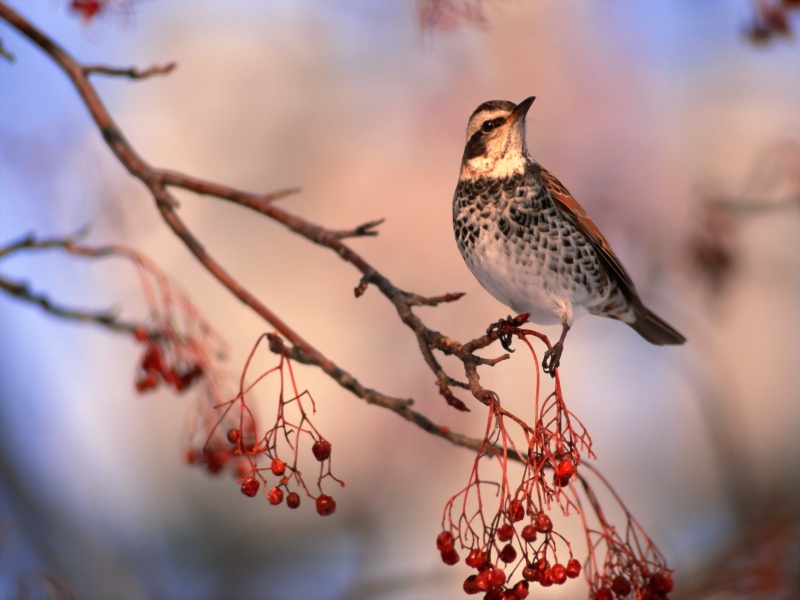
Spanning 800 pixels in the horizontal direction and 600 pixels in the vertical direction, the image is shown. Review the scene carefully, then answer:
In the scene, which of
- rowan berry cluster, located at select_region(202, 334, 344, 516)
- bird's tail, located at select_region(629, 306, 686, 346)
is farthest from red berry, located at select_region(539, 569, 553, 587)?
bird's tail, located at select_region(629, 306, 686, 346)

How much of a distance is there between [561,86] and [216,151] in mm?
3350

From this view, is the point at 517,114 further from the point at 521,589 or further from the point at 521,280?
the point at 521,589

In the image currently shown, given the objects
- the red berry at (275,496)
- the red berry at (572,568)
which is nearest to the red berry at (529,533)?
the red berry at (572,568)

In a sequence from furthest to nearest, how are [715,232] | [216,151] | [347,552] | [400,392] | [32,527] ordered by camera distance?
[216,151] → [347,552] → [400,392] → [32,527] → [715,232]

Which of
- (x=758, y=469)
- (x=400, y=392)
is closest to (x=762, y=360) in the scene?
(x=758, y=469)

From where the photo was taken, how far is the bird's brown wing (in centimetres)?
363

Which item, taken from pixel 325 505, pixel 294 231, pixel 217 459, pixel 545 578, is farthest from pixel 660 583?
pixel 217 459

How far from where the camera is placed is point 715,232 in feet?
18.0

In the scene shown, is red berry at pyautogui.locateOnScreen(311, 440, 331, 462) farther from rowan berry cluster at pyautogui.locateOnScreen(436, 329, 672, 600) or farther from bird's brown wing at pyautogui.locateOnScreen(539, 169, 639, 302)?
bird's brown wing at pyautogui.locateOnScreen(539, 169, 639, 302)

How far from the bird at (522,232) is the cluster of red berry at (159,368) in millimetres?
1191

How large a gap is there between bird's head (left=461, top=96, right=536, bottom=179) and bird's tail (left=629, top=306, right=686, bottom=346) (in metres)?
0.99

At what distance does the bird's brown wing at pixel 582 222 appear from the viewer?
363 centimetres

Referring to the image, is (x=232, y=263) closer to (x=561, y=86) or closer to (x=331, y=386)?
(x=331, y=386)

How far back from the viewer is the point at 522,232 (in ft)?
11.5
